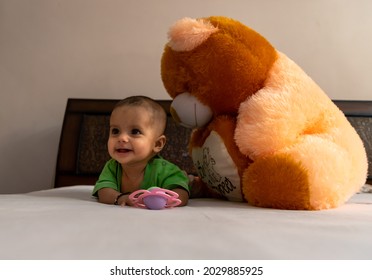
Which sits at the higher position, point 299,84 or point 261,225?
point 299,84

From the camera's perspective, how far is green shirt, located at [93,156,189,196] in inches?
37.1

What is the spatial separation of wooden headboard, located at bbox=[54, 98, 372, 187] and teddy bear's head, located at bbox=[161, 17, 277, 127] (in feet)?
2.26

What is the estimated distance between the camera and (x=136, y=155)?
36.9 inches

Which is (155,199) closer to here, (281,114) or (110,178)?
(110,178)

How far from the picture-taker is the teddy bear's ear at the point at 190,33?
0.92 meters

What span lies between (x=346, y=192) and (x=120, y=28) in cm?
150

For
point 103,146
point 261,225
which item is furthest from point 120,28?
point 261,225

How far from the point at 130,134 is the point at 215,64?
28 cm

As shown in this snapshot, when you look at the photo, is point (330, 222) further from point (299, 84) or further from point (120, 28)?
point (120, 28)

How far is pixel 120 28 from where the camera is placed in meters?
1.97

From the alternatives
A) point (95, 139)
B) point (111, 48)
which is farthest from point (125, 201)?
point (111, 48)

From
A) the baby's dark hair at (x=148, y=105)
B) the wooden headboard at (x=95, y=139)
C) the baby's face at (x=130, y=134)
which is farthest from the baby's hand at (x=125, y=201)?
the wooden headboard at (x=95, y=139)

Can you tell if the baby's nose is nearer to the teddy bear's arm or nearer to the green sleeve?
the green sleeve

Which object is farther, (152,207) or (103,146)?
(103,146)
